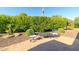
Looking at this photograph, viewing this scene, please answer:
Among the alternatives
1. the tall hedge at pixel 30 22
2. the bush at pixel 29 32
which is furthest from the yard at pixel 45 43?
the tall hedge at pixel 30 22

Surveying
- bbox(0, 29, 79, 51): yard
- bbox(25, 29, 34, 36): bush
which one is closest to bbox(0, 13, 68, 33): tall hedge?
bbox(25, 29, 34, 36): bush

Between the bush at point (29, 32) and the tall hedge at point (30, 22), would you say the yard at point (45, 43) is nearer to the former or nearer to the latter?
the bush at point (29, 32)

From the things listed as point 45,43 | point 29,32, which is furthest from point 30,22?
point 45,43

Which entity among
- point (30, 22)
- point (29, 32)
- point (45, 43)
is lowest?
point (45, 43)

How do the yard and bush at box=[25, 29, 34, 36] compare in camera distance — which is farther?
the yard

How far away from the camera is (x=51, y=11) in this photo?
22.5 feet

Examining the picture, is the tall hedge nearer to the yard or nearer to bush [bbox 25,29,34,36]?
bush [bbox 25,29,34,36]

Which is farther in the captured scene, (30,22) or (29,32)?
(30,22)

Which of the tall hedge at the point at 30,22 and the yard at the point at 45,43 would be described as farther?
the yard at the point at 45,43

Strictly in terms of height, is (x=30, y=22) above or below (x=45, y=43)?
above

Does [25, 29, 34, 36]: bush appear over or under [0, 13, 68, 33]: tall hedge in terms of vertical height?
under

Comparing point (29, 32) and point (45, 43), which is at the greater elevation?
point (29, 32)

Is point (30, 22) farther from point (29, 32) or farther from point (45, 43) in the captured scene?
point (45, 43)
